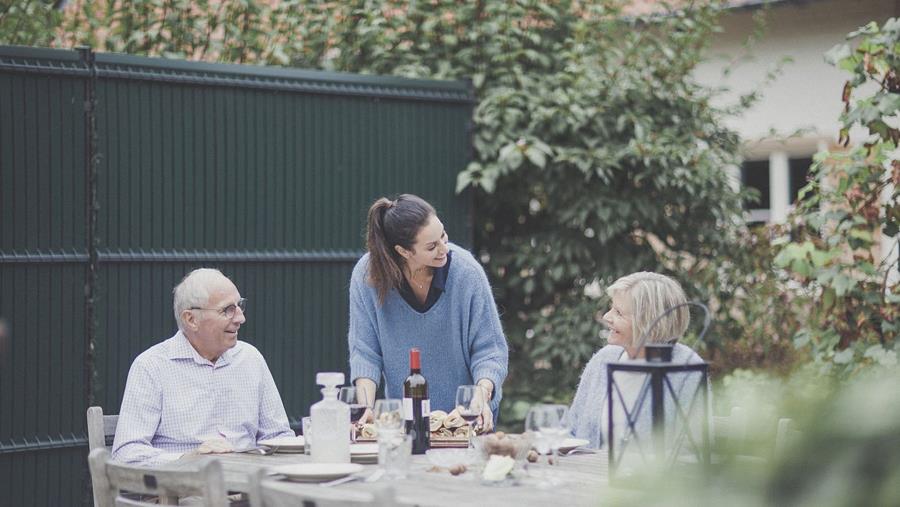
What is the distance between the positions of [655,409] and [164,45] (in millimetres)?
4684

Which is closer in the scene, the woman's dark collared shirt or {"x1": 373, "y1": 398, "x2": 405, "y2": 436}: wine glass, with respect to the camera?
{"x1": 373, "y1": 398, "x2": 405, "y2": 436}: wine glass

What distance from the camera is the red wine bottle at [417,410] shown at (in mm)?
3541

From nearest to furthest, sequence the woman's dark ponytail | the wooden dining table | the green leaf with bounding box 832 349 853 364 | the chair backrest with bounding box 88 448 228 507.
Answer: the chair backrest with bounding box 88 448 228 507 → the wooden dining table → the woman's dark ponytail → the green leaf with bounding box 832 349 853 364

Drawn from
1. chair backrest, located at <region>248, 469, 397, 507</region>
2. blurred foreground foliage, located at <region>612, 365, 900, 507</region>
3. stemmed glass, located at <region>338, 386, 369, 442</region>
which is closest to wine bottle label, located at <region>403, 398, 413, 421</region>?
stemmed glass, located at <region>338, 386, 369, 442</region>

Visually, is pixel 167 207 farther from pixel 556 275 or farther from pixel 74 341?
pixel 556 275

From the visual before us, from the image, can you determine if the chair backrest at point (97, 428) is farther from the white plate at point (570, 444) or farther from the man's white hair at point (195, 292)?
the white plate at point (570, 444)

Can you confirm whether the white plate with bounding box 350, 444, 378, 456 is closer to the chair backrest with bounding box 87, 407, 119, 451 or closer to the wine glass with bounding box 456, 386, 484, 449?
the wine glass with bounding box 456, 386, 484, 449

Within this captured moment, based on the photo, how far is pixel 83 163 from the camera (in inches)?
209

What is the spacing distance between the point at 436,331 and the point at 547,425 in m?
1.43

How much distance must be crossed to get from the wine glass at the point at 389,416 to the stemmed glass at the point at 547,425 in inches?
→ 13.9

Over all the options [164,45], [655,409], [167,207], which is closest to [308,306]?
[167,207]

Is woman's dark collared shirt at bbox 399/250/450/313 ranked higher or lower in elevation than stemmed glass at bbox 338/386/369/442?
higher

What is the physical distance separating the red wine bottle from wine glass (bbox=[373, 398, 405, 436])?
302mm

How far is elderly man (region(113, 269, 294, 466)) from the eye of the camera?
371 cm
